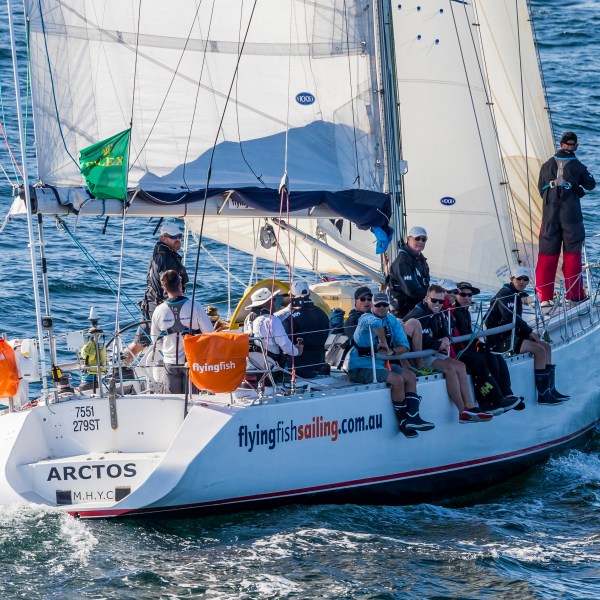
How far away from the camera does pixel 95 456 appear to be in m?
11.5

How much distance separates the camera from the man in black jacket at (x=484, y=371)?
12.9m

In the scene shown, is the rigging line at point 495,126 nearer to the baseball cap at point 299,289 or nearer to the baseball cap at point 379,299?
the baseball cap at point 379,299

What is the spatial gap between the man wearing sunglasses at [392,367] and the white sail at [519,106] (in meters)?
4.18

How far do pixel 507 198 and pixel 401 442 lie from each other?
13.4 ft

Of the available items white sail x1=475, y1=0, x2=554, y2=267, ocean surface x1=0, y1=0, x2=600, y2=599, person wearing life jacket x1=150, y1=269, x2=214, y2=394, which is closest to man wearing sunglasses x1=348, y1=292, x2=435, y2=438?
ocean surface x1=0, y1=0, x2=600, y2=599

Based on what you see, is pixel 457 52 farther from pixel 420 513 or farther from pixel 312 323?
pixel 420 513

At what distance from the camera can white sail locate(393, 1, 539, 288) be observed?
49.5ft

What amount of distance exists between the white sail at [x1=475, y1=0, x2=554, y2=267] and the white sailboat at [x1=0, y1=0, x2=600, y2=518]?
94 cm

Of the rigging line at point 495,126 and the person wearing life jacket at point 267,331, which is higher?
the rigging line at point 495,126

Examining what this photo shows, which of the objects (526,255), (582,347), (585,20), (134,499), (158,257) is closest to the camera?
(134,499)

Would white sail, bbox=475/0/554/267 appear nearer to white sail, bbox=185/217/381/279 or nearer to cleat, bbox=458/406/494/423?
white sail, bbox=185/217/381/279

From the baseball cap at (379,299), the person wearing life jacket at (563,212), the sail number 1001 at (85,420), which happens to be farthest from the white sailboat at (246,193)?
the baseball cap at (379,299)

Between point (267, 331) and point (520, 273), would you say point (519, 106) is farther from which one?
point (267, 331)

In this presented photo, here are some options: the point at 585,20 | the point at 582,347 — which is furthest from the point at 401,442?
the point at 585,20
